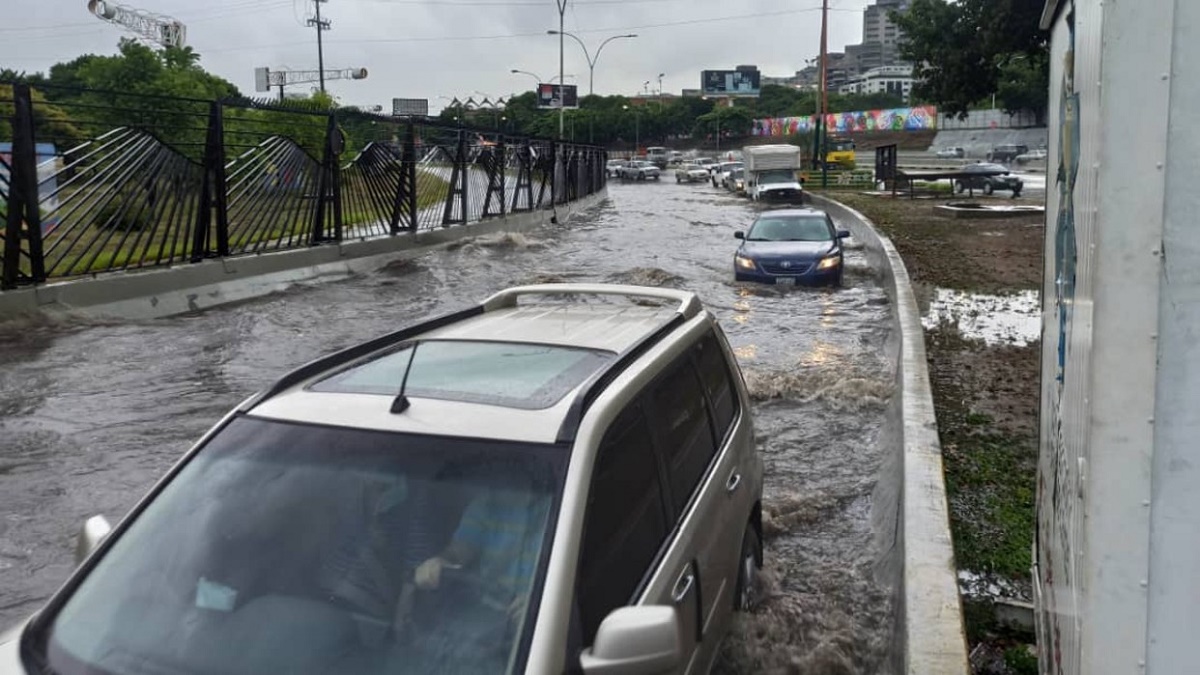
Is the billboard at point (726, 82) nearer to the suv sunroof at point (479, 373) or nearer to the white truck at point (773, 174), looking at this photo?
the white truck at point (773, 174)

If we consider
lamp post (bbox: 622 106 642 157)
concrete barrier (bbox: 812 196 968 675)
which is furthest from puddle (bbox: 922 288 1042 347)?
lamp post (bbox: 622 106 642 157)

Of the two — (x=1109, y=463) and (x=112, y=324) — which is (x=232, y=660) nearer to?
(x=1109, y=463)

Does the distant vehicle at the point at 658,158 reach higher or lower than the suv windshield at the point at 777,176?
higher

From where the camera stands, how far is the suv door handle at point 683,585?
3.57 metres

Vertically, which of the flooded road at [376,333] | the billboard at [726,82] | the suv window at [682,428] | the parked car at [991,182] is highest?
the billboard at [726,82]

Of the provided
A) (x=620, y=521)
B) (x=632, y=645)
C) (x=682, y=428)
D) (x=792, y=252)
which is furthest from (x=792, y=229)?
(x=632, y=645)

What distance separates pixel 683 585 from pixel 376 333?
10.0 m

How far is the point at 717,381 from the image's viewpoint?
5.00m

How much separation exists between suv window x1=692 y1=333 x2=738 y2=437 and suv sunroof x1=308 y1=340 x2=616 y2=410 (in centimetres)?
94

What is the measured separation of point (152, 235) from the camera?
1411 centimetres

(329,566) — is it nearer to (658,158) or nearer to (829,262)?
(829,262)

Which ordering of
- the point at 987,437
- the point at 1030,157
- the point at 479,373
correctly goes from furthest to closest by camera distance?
the point at 1030,157, the point at 987,437, the point at 479,373

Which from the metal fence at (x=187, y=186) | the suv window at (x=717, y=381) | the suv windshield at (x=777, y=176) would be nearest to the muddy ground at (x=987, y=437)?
the suv window at (x=717, y=381)

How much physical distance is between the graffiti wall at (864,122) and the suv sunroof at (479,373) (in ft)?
375
